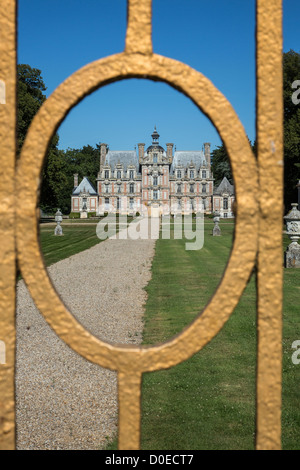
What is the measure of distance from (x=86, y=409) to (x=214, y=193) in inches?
2201

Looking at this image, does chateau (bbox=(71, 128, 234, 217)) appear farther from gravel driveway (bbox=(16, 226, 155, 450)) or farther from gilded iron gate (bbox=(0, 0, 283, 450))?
gilded iron gate (bbox=(0, 0, 283, 450))

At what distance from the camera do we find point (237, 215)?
3.21 feet

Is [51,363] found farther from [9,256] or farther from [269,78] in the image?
[269,78]

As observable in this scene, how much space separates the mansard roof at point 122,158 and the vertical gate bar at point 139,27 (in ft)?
197

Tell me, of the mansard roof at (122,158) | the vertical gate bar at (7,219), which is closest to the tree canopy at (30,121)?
the vertical gate bar at (7,219)

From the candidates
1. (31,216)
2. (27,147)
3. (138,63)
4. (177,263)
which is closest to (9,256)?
(31,216)

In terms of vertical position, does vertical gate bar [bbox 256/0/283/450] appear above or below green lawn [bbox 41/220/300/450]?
above

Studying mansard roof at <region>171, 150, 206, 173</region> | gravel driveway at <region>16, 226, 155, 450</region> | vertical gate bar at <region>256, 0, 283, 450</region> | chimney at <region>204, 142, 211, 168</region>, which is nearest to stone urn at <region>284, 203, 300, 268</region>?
gravel driveway at <region>16, 226, 155, 450</region>

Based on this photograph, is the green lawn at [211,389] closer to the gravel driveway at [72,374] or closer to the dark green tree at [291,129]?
the gravel driveway at [72,374]

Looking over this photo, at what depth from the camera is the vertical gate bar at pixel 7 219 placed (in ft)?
3.22

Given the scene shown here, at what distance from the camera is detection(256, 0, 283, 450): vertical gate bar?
3.19ft

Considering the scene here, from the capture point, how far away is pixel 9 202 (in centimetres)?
98

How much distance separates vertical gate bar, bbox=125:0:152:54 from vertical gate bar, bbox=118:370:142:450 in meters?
0.70

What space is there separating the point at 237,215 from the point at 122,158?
6159 centimetres
